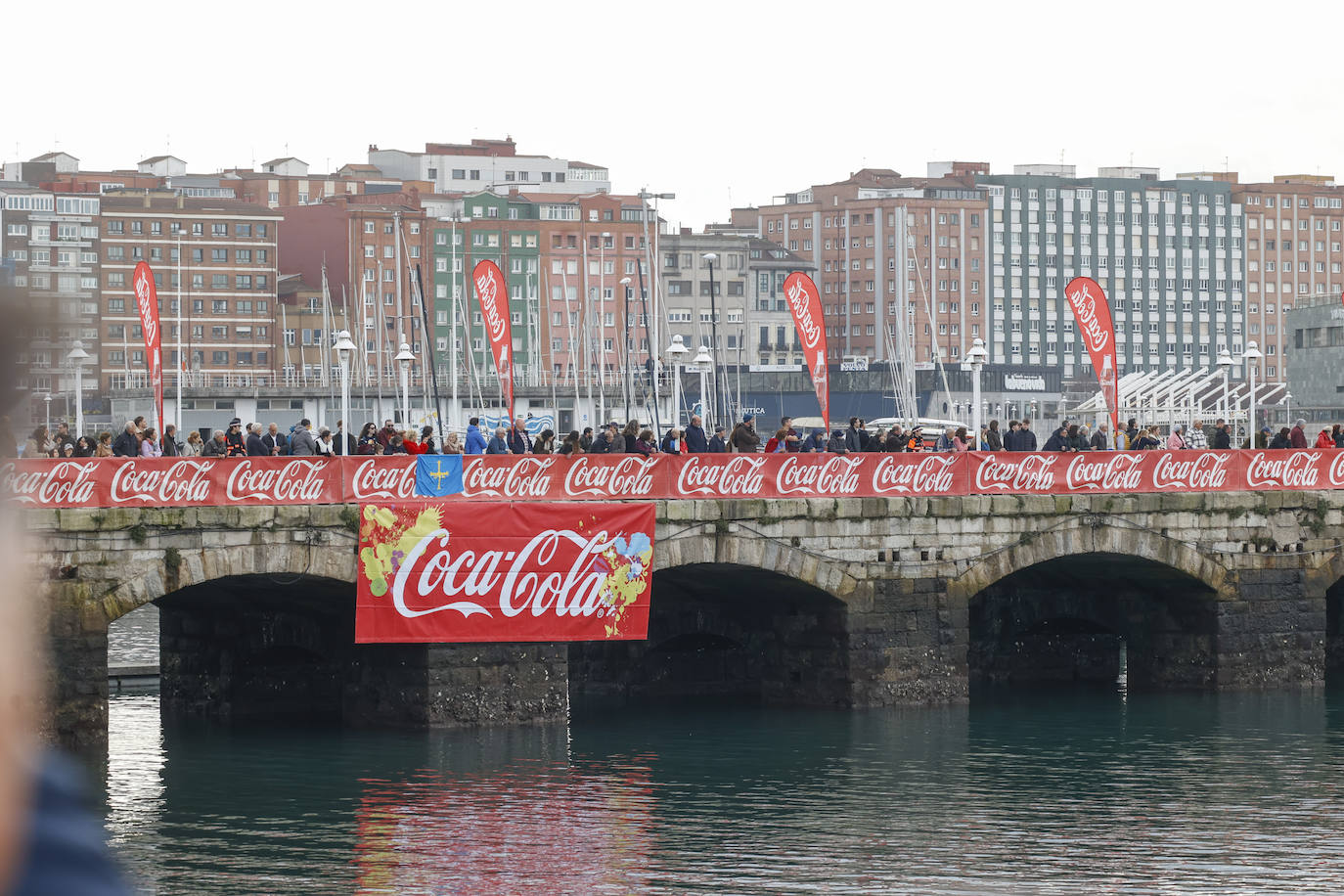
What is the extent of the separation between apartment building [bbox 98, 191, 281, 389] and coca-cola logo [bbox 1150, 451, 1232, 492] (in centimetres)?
10497

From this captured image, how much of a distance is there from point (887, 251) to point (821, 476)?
145 m

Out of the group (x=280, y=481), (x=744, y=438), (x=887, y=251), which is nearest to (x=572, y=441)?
(x=744, y=438)

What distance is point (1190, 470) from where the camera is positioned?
33281 millimetres

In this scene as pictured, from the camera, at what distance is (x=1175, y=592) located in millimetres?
34656

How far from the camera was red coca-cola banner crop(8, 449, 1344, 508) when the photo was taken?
27172 mm

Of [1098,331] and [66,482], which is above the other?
[1098,331]

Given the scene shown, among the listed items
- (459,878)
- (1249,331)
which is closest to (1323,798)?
(459,878)

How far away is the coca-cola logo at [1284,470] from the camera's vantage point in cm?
3375

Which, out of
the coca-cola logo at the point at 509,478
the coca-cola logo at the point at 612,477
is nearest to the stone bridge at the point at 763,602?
the coca-cola logo at the point at 612,477

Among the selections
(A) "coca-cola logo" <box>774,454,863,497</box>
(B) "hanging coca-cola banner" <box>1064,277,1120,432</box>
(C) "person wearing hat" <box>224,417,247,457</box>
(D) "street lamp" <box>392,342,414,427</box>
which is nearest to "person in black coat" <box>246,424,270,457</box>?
(C) "person wearing hat" <box>224,417,247,457</box>

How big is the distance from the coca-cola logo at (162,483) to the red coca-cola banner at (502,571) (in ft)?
7.87

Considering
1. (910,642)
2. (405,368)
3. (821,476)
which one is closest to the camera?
(821,476)

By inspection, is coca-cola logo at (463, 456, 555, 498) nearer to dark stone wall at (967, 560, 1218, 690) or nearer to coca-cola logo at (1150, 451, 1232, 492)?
dark stone wall at (967, 560, 1218, 690)

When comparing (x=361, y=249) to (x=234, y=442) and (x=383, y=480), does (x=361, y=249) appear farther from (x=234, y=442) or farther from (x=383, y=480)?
(x=383, y=480)
